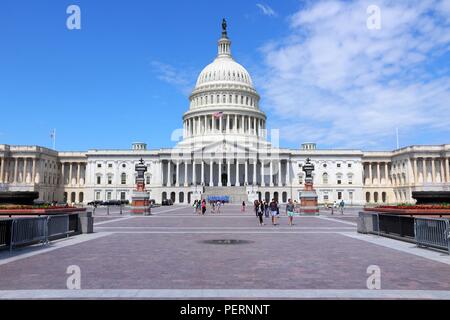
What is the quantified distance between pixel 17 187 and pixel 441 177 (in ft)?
367

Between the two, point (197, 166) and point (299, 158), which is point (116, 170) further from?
point (299, 158)

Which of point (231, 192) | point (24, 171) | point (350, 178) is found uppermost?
point (24, 171)

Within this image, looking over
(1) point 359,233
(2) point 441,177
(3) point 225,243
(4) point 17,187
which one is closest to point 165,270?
(3) point 225,243

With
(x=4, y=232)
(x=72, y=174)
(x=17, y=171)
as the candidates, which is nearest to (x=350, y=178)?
(x=72, y=174)

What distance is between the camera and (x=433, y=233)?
16.5 metres

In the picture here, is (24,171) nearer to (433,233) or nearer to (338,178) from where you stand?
(338,178)

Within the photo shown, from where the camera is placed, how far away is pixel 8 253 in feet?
50.3

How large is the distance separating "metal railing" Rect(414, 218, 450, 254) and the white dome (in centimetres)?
11472

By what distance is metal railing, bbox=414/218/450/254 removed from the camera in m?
15.5

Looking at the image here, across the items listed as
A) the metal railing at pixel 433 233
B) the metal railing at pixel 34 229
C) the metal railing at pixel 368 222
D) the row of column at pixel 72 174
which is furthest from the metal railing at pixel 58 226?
the row of column at pixel 72 174

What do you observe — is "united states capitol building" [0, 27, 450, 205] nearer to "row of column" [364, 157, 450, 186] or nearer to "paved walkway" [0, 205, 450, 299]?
"row of column" [364, 157, 450, 186]

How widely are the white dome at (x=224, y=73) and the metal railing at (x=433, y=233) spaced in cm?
11472

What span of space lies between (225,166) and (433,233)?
101281mm

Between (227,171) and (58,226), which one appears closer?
(58,226)
